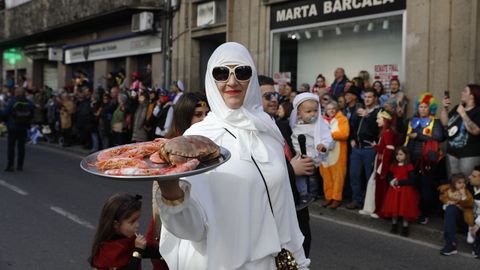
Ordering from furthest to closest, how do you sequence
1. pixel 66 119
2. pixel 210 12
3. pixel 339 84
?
1. pixel 66 119
2. pixel 210 12
3. pixel 339 84

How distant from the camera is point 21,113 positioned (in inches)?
491

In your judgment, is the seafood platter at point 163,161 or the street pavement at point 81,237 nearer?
the seafood platter at point 163,161

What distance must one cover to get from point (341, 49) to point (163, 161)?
11.9 metres

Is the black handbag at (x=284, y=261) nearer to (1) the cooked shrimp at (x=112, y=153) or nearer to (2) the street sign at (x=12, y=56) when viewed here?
(1) the cooked shrimp at (x=112, y=153)

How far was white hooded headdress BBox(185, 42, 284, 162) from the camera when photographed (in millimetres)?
2488

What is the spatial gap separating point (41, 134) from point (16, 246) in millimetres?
15599

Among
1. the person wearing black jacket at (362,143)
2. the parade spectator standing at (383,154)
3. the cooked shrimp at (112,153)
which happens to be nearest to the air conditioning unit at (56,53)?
the person wearing black jacket at (362,143)

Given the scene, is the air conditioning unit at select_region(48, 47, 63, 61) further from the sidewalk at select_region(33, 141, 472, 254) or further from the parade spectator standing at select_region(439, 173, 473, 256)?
the parade spectator standing at select_region(439, 173, 473, 256)

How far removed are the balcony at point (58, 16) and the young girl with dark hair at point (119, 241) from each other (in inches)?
648

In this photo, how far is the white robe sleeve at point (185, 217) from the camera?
2.07 m

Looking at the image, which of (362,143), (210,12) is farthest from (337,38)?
(210,12)

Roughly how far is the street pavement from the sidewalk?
5.1 inches

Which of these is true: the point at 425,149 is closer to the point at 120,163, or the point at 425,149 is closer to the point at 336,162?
A: the point at 336,162

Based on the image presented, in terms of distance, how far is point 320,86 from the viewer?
12.0 metres
